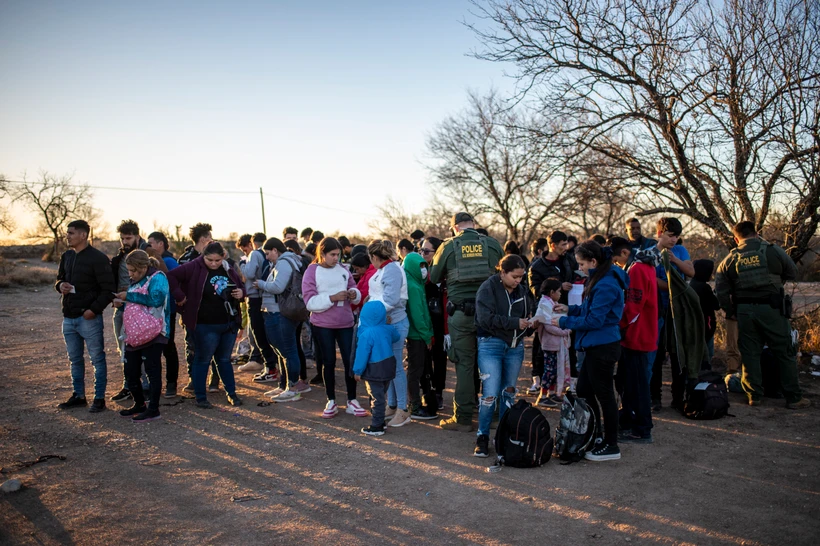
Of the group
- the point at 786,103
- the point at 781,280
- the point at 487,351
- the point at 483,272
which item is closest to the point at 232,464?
the point at 487,351

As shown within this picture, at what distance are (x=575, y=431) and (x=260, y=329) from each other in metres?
5.06

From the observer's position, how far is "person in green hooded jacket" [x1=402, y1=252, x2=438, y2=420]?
6617 millimetres

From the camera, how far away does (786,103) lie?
8234 mm

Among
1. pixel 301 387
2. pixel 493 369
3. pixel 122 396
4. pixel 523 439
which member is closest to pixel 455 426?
pixel 493 369

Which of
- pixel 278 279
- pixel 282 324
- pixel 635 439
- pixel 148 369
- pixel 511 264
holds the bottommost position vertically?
pixel 635 439

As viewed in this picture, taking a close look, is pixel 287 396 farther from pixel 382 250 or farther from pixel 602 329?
pixel 602 329

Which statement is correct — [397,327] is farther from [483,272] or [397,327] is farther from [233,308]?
[233,308]

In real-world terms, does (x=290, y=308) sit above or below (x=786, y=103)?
below

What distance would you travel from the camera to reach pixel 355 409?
687 centimetres

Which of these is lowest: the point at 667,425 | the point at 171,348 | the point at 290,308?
the point at 667,425

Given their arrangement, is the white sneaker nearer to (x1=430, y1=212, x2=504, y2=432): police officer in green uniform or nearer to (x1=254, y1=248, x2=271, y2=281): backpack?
(x1=254, y1=248, x2=271, y2=281): backpack

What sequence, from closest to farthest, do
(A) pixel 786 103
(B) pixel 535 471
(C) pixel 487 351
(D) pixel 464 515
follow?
(D) pixel 464 515 → (B) pixel 535 471 → (C) pixel 487 351 → (A) pixel 786 103

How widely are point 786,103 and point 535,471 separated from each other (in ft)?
22.6

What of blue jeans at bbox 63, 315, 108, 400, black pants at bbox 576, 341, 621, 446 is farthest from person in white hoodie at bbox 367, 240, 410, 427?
blue jeans at bbox 63, 315, 108, 400
